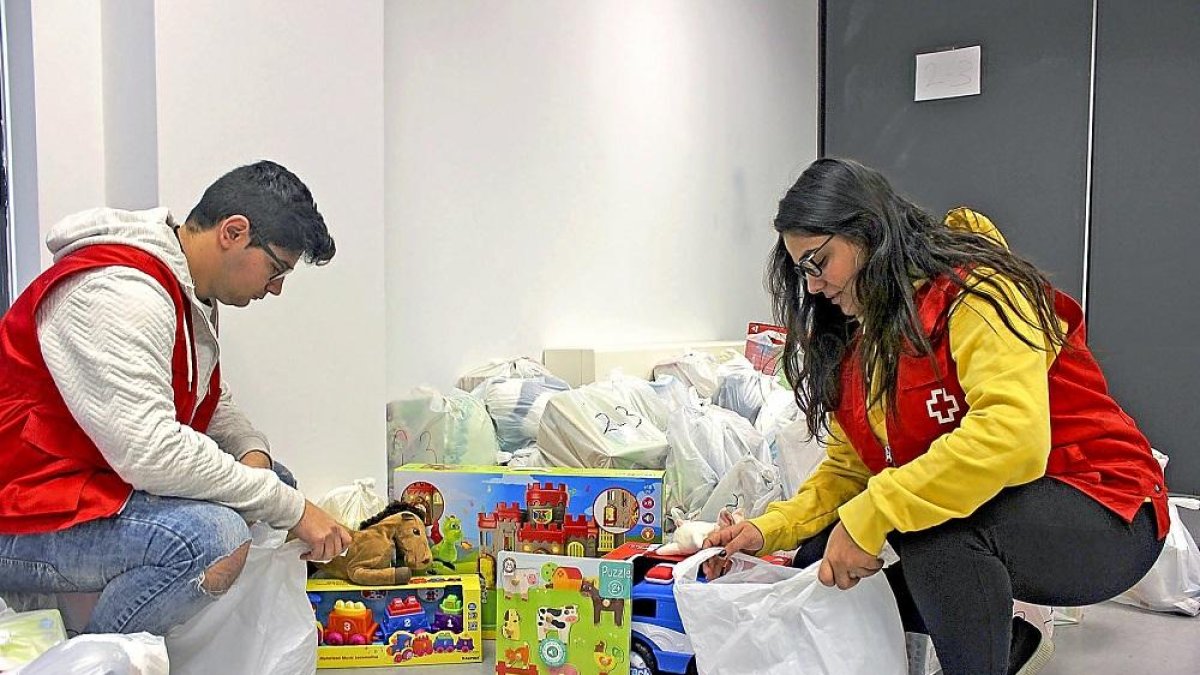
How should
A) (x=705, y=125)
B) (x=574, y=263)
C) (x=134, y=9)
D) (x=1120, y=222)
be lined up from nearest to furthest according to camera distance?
1. (x=134, y=9)
2. (x=574, y=263)
3. (x=1120, y=222)
4. (x=705, y=125)

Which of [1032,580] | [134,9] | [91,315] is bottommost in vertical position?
[1032,580]

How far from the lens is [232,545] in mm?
1519

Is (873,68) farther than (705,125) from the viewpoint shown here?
Yes

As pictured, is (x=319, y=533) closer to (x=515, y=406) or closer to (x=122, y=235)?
(x=122, y=235)

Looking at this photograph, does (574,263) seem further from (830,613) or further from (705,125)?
(830,613)

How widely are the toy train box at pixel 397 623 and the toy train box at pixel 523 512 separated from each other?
0.12m

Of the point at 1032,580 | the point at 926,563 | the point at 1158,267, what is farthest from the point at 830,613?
the point at 1158,267

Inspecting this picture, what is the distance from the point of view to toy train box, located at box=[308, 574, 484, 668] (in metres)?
1.93

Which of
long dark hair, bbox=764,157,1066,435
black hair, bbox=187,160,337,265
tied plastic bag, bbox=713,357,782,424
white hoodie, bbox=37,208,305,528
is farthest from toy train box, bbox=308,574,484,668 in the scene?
tied plastic bag, bbox=713,357,782,424

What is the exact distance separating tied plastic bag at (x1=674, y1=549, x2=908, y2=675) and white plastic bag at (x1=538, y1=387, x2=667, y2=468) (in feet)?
3.16

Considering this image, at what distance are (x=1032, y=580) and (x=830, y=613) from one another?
28 centimetres

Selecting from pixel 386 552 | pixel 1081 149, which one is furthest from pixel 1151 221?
pixel 386 552

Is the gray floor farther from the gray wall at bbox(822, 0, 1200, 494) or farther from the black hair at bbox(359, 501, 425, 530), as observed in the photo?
the gray wall at bbox(822, 0, 1200, 494)

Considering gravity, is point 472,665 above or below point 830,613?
below
